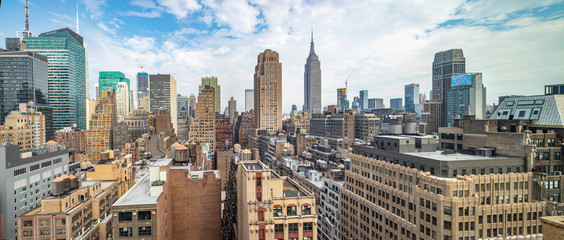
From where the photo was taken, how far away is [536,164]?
174ft

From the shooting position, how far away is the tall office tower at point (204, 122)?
19462 centimetres

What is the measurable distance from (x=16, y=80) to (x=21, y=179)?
5520 inches

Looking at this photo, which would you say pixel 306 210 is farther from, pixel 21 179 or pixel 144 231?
pixel 21 179

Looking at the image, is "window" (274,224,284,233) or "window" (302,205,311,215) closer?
"window" (274,224,284,233)

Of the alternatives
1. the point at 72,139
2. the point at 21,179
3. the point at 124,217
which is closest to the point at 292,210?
the point at 124,217

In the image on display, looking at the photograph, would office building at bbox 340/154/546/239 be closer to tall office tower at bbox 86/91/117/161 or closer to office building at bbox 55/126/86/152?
tall office tower at bbox 86/91/117/161

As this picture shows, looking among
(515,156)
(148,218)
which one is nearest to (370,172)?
(515,156)

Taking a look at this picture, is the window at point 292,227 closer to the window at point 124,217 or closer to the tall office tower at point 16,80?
the window at point 124,217

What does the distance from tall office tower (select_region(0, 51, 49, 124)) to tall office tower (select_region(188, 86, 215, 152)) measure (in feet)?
349

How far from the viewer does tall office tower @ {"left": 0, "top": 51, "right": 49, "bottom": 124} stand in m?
171

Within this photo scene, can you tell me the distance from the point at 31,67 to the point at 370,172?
226 metres

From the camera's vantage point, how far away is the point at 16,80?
174 m

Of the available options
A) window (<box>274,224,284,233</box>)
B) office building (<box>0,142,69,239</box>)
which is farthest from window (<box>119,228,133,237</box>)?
office building (<box>0,142,69,239</box>)

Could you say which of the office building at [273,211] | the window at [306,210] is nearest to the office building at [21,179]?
the office building at [273,211]
